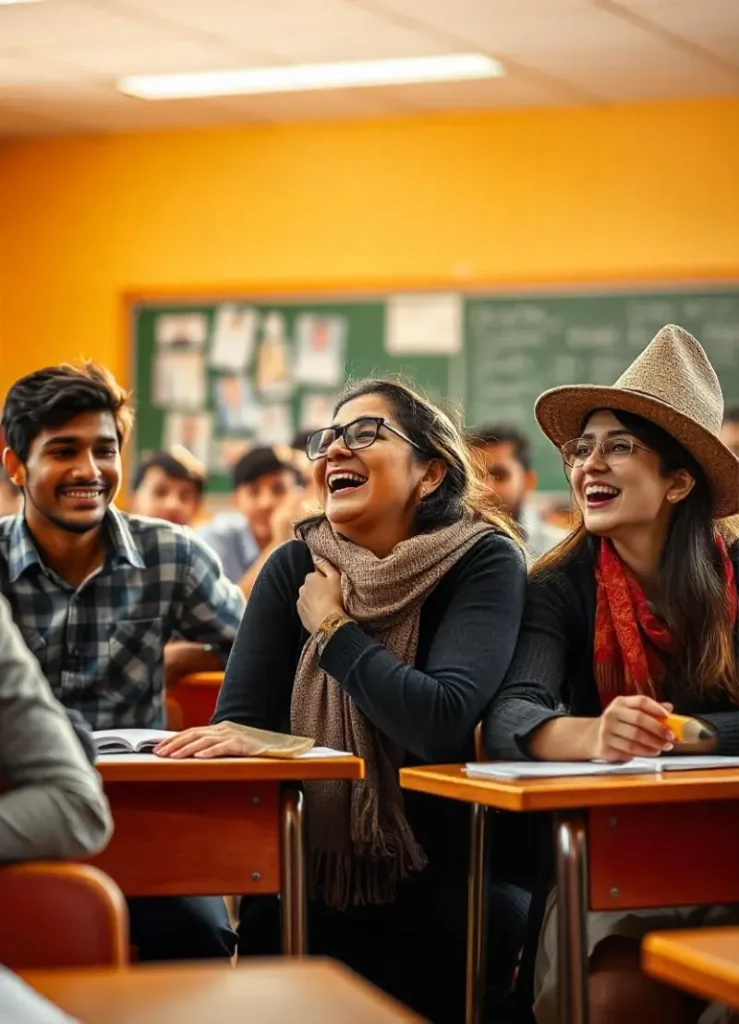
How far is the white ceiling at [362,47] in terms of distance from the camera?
17.1 ft

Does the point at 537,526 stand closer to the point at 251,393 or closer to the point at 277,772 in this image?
the point at 251,393

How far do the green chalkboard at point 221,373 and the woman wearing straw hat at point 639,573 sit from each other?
12.5ft

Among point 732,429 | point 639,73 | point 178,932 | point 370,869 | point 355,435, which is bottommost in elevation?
point 178,932

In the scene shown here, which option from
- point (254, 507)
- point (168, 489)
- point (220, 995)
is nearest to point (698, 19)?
point (254, 507)

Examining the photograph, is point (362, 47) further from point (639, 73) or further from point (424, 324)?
point (424, 324)

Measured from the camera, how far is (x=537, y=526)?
6234 mm

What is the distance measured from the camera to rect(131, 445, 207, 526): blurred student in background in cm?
605

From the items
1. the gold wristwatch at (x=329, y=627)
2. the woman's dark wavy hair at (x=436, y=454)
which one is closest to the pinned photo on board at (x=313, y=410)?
the woman's dark wavy hair at (x=436, y=454)

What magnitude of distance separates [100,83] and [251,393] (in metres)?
1.41


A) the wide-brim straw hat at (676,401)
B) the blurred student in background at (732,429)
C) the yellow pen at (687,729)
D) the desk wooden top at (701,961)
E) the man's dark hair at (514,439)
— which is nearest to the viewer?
the desk wooden top at (701,961)

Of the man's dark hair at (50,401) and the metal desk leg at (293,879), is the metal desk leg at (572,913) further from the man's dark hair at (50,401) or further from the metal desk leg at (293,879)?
the man's dark hair at (50,401)

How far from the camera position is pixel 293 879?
88.2 inches

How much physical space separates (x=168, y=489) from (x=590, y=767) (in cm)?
403

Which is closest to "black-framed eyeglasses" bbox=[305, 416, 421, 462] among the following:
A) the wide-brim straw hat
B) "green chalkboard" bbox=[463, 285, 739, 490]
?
the wide-brim straw hat
